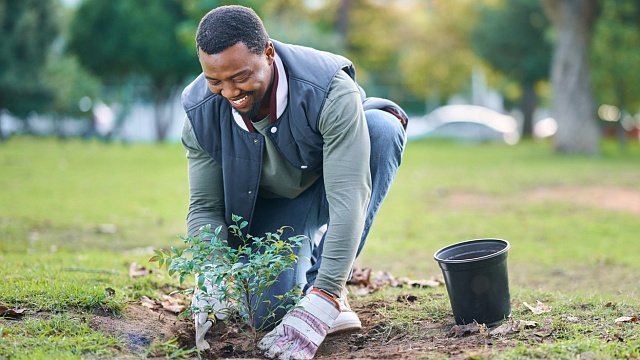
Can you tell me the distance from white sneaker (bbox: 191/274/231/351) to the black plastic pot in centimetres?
114

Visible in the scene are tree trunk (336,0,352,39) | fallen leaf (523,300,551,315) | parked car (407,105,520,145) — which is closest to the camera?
fallen leaf (523,300,551,315)

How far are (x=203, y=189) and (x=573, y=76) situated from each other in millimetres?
18677

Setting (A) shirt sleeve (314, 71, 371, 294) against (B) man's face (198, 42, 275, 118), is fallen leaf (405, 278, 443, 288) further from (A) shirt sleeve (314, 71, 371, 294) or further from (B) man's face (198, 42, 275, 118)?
(B) man's face (198, 42, 275, 118)

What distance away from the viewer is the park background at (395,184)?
4.31 meters

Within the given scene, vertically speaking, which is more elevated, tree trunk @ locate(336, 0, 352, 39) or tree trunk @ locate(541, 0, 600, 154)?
tree trunk @ locate(336, 0, 352, 39)

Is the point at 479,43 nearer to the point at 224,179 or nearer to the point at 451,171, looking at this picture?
the point at 451,171

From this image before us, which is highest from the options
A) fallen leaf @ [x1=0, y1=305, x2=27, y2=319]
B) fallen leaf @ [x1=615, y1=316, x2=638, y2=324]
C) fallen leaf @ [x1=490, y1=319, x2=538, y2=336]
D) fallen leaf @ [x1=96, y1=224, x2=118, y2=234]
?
fallen leaf @ [x1=0, y1=305, x2=27, y2=319]

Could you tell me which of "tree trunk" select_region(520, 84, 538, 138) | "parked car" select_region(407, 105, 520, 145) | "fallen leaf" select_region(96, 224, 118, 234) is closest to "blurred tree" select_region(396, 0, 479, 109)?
"parked car" select_region(407, 105, 520, 145)

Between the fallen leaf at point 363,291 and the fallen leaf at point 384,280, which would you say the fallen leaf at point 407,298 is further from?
the fallen leaf at point 384,280

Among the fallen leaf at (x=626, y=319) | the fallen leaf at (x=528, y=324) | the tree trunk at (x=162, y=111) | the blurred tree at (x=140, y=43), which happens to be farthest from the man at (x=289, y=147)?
the tree trunk at (x=162, y=111)

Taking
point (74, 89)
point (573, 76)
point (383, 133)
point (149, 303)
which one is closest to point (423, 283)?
point (383, 133)

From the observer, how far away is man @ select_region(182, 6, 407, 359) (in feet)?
12.8

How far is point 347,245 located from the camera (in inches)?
156

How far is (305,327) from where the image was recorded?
391cm
